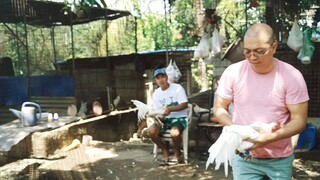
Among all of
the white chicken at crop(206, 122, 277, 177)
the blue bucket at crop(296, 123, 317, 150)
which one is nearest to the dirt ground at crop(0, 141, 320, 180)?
the blue bucket at crop(296, 123, 317, 150)

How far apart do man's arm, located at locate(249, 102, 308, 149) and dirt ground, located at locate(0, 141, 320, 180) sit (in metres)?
2.40

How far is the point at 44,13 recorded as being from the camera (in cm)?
883

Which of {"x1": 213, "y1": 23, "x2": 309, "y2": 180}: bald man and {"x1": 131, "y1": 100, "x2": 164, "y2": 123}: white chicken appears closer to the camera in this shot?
{"x1": 213, "y1": 23, "x2": 309, "y2": 180}: bald man

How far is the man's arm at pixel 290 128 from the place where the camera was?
1828mm

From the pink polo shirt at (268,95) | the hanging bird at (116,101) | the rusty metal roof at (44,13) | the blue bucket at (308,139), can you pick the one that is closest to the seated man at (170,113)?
the blue bucket at (308,139)

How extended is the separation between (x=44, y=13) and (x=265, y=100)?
792 cm

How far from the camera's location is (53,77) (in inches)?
310

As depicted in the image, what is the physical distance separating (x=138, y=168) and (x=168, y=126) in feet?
2.26

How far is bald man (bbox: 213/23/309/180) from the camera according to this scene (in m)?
1.85

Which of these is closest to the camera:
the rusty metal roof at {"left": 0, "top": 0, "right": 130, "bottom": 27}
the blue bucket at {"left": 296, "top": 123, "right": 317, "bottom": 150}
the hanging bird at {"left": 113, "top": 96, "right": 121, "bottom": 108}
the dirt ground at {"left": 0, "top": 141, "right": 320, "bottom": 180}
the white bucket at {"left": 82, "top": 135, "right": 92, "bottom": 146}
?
the dirt ground at {"left": 0, "top": 141, "right": 320, "bottom": 180}

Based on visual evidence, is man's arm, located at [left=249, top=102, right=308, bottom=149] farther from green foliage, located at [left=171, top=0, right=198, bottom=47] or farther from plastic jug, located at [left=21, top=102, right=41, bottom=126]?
green foliage, located at [left=171, top=0, right=198, bottom=47]

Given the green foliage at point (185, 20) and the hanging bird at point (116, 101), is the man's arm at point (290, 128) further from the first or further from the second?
the green foliage at point (185, 20)

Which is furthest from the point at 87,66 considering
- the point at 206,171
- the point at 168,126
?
the point at 206,171

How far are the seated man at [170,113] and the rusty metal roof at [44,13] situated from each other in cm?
240
